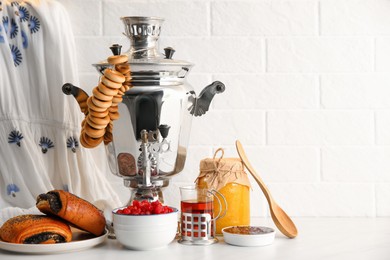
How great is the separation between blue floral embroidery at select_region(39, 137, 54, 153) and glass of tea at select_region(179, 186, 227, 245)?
444 mm

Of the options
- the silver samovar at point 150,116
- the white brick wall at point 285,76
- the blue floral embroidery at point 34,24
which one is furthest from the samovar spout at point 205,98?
the blue floral embroidery at point 34,24

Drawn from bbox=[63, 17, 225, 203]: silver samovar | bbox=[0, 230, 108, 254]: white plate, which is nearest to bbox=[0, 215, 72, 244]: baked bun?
bbox=[0, 230, 108, 254]: white plate

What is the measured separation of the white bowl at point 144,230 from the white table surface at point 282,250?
0.02 m

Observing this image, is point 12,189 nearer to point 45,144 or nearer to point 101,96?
point 45,144

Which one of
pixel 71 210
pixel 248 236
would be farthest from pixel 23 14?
pixel 248 236

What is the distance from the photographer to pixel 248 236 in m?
1.35

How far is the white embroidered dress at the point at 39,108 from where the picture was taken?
64.6 inches

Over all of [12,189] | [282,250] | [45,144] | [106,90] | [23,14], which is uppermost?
[23,14]

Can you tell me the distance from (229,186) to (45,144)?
0.51 m

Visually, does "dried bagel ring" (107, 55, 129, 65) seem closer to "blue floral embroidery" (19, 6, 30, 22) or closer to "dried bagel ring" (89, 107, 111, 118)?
"dried bagel ring" (89, 107, 111, 118)

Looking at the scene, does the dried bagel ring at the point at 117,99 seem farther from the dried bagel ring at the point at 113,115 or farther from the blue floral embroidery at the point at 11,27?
A: the blue floral embroidery at the point at 11,27

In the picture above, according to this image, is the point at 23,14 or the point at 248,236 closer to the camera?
the point at 248,236

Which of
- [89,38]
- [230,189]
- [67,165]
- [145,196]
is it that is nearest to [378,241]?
[230,189]

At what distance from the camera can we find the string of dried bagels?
1.38m
